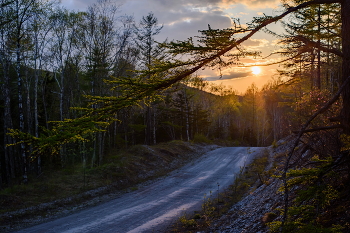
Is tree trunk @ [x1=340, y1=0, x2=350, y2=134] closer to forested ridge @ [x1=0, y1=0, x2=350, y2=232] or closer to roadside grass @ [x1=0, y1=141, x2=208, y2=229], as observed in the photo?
forested ridge @ [x1=0, y1=0, x2=350, y2=232]

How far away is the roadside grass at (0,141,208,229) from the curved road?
138 cm

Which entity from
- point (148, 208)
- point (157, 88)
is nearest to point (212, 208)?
point (148, 208)

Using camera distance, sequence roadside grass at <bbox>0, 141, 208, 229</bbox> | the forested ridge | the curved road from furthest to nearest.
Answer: roadside grass at <bbox>0, 141, 208, 229</bbox>
the curved road
the forested ridge

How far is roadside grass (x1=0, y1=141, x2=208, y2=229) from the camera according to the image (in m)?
10.1

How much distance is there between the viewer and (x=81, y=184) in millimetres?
13375

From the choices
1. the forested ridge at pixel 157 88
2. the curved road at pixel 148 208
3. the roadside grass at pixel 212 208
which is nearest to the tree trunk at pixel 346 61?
the forested ridge at pixel 157 88

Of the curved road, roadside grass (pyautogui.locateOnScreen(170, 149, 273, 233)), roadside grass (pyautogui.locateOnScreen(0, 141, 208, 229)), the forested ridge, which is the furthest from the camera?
roadside grass (pyautogui.locateOnScreen(0, 141, 208, 229))

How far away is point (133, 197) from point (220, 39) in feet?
31.9

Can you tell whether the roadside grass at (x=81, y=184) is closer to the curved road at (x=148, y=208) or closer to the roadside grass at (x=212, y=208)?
the curved road at (x=148, y=208)

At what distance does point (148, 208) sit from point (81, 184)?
533cm

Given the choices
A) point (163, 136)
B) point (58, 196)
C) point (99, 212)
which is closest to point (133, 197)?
point (99, 212)

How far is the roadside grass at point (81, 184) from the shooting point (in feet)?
33.0

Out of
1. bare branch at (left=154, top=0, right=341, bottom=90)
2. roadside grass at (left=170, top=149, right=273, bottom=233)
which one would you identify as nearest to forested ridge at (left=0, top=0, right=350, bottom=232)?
bare branch at (left=154, top=0, right=341, bottom=90)

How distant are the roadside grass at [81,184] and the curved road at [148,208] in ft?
4.51
